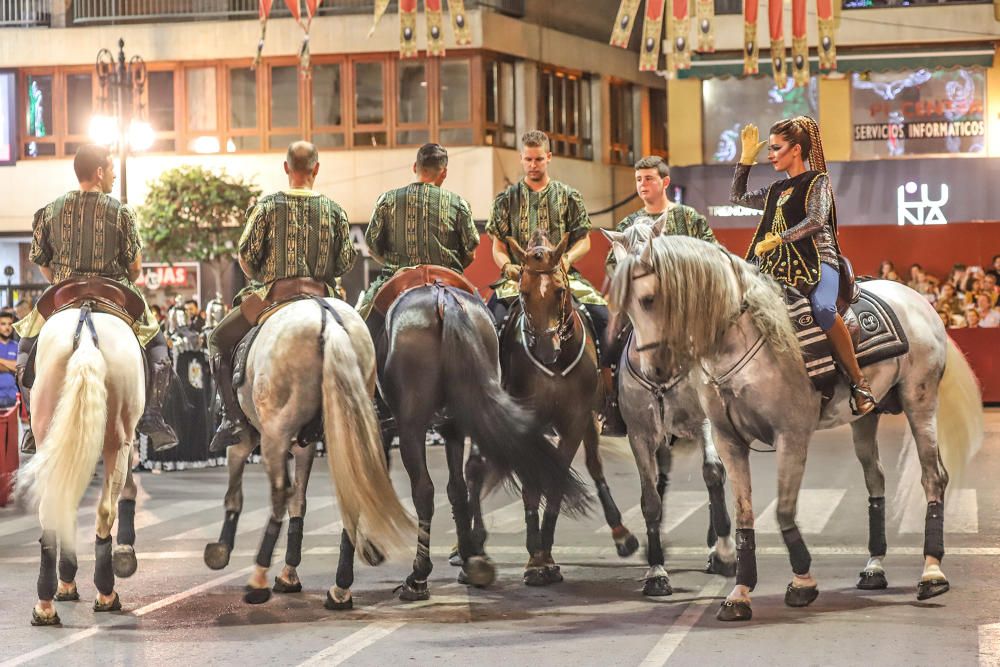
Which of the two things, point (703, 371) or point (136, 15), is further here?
point (136, 15)

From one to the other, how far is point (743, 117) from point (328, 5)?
10469 millimetres

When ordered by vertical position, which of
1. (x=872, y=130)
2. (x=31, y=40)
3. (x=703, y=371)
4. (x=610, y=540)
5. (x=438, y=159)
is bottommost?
(x=610, y=540)

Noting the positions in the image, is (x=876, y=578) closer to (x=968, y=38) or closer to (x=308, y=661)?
(x=308, y=661)

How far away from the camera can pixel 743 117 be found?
A: 116 feet

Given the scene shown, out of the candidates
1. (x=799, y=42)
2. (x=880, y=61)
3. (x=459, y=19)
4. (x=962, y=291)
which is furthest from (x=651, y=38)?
(x=880, y=61)

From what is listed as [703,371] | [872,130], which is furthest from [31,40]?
[703,371]

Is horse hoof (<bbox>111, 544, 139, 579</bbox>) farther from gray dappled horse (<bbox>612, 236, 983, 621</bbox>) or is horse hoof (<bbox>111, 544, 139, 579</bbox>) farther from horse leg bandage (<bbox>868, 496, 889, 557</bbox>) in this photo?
horse leg bandage (<bbox>868, 496, 889, 557</bbox>)

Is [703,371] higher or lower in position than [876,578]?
higher

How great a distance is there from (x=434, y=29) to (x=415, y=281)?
556 inches

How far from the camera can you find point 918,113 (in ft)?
114

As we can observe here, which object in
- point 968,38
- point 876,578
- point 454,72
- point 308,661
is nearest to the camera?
point 308,661

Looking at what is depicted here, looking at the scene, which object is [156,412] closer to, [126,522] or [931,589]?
[126,522]

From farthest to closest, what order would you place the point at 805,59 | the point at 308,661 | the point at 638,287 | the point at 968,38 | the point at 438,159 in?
the point at 968,38, the point at 805,59, the point at 438,159, the point at 638,287, the point at 308,661

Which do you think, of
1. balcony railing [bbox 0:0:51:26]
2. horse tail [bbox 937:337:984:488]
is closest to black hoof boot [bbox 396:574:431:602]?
horse tail [bbox 937:337:984:488]
